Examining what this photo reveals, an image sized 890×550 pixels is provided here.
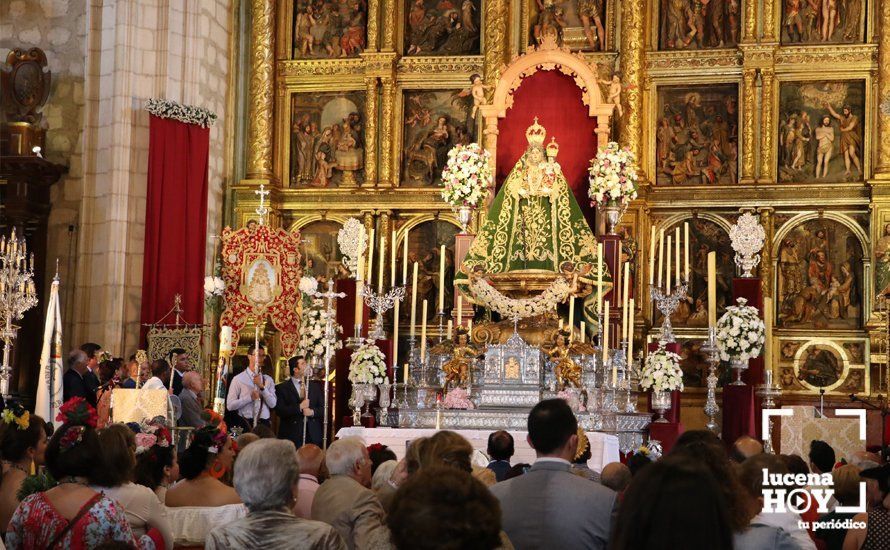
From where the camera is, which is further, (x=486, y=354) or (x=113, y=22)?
(x=113, y=22)

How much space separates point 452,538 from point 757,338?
11.4 metres

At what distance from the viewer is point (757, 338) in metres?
14.3

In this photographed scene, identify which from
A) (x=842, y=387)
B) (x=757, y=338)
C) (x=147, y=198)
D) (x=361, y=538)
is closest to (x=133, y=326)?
(x=147, y=198)

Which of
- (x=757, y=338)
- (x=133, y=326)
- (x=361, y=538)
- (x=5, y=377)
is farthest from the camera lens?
(x=133, y=326)

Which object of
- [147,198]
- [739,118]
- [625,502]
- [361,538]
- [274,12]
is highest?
[274,12]

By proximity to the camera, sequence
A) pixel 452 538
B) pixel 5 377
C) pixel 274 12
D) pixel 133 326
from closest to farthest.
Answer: pixel 452 538
pixel 5 377
pixel 133 326
pixel 274 12

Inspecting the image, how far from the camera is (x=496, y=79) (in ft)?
62.6

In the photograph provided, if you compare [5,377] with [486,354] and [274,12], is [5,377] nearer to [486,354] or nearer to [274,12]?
[486,354]

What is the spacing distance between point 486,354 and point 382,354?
1239 millimetres

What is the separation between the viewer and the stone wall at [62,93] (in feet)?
56.2

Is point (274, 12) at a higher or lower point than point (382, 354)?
higher

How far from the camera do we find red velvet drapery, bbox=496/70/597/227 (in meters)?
18.4

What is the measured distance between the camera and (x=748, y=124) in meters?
18.4

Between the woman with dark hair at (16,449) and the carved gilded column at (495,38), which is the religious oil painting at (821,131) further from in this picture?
the woman with dark hair at (16,449)
